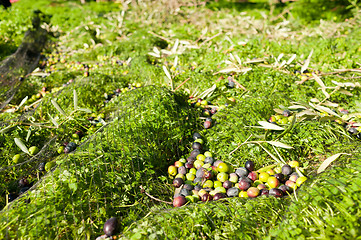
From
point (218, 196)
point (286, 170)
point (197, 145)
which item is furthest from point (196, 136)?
point (286, 170)

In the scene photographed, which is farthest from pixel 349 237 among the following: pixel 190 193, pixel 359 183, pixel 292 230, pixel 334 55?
pixel 334 55

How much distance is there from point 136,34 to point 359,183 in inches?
260

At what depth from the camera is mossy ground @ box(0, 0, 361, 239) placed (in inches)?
77.9

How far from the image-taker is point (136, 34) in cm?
712

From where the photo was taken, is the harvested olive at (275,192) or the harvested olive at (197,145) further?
the harvested olive at (197,145)

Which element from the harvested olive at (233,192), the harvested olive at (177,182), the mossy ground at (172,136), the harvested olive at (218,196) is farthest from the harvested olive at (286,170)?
the harvested olive at (177,182)

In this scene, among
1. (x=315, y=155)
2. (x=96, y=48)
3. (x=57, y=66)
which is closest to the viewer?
(x=315, y=155)

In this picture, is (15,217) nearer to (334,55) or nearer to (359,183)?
(359,183)

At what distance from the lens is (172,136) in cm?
318

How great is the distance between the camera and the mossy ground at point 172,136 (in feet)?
6.49

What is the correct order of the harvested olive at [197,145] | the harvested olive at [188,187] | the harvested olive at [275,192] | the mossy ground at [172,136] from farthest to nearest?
the harvested olive at [197,145] < the harvested olive at [188,187] < the harvested olive at [275,192] < the mossy ground at [172,136]

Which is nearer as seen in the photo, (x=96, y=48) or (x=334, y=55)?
(x=334, y=55)

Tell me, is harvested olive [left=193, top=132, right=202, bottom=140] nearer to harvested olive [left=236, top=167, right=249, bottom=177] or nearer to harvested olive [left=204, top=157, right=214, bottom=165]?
harvested olive [left=204, top=157, right=214, bottom=165]

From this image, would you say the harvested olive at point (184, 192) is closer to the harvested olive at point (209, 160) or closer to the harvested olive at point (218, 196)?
the harvested olive at point (218, 196)
